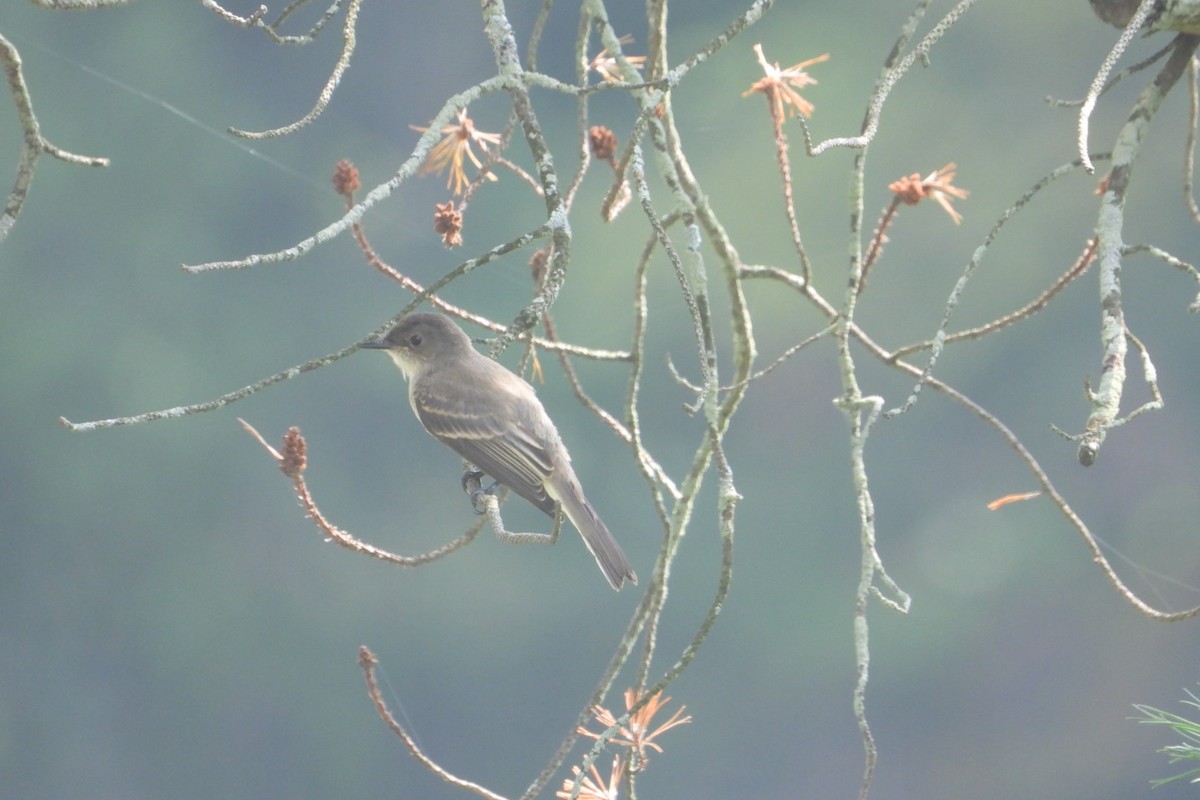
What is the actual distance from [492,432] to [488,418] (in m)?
0.08

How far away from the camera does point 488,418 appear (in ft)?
13.4

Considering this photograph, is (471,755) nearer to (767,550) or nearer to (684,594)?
(684,594)

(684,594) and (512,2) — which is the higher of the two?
(512,2)

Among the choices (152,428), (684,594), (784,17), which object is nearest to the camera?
(684,594)

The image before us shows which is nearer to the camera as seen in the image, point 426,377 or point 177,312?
point 426,377

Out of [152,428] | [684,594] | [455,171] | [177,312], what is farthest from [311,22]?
[455,171]

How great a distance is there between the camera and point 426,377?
432cm

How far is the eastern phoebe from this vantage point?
388 centimetres

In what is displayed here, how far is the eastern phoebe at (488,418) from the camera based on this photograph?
12.7 ft

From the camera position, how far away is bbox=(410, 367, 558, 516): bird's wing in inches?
153

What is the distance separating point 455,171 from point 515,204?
670 cm

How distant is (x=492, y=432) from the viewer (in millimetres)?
4023

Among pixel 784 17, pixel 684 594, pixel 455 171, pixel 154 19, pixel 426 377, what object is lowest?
pixel 455 171

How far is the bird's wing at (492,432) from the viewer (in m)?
3.88
